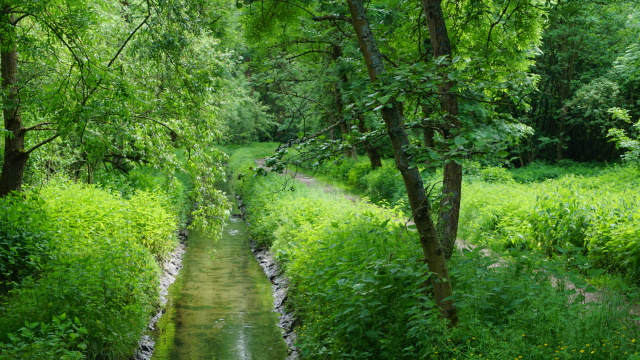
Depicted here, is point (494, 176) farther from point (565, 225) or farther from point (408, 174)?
point (408, 174)

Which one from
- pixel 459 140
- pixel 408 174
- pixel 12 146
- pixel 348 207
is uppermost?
pixel 12 146

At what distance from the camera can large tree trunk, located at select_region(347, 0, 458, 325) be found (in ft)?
15.0

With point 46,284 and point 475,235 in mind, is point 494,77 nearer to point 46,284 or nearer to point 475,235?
point 46,284

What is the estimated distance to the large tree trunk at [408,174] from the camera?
4578mm

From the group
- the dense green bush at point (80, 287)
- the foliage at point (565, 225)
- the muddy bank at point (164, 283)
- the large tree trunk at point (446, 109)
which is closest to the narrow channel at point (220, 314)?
the muddy bank at point (164, 283)

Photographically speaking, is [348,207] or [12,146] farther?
[348,207]

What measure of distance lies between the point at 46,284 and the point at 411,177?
4.73m

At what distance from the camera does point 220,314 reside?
989 cm

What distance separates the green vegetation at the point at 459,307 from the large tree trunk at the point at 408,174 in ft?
0.60

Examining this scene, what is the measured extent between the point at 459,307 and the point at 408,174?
1.54m

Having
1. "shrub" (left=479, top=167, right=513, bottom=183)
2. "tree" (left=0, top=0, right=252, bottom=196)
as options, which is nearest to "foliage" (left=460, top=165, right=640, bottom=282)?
"tree" (left=0, top=0, right=252, bottom=196)

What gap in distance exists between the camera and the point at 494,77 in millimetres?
4246

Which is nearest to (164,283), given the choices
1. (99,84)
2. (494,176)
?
(99,84)

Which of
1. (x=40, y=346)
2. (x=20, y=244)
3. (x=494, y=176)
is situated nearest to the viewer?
(x=40, y=346)
